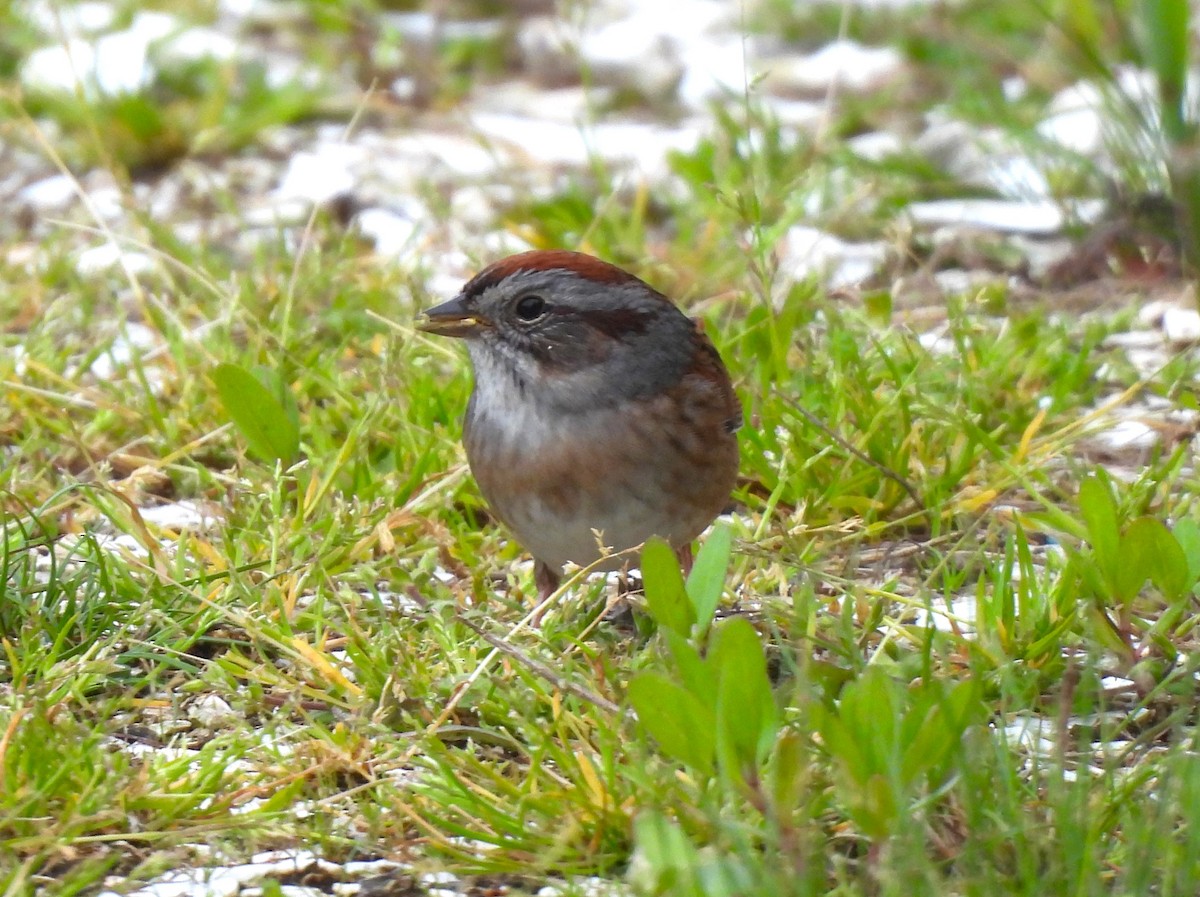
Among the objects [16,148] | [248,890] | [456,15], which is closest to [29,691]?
[248,890]

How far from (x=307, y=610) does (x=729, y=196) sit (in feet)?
4.36

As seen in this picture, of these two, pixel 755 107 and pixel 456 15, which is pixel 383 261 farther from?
pixel 456 15

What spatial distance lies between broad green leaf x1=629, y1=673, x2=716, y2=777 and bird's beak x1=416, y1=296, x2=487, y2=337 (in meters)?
1.40

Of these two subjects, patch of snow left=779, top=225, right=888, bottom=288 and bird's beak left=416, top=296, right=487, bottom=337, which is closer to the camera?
bird's beak left=416, top=296, right=487, bottom=337

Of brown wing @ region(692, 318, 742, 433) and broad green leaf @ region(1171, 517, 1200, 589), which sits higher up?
brown wing @ region(692, 318, 742, 433)

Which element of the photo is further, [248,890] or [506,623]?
[506,623]

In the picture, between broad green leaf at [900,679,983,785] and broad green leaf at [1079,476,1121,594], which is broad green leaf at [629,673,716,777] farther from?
broad green leaf at [1079,476,1121,594]

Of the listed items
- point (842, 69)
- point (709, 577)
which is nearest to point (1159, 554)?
point (709, 577)

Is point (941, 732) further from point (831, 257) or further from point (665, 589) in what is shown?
point (831, 257)

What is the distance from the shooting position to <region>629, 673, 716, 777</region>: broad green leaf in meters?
2.45

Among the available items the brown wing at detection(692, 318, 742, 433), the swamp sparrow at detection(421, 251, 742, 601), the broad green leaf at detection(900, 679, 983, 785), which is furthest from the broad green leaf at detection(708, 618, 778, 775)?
the brown wing at detection(692, 318, 742, 433)

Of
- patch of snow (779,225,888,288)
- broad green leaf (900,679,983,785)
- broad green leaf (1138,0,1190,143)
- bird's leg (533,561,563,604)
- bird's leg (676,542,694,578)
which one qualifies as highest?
broad green leaf (1138,0,1190,143)

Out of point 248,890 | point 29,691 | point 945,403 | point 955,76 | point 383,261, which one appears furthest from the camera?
point 955,76

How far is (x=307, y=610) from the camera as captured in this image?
340 cm
